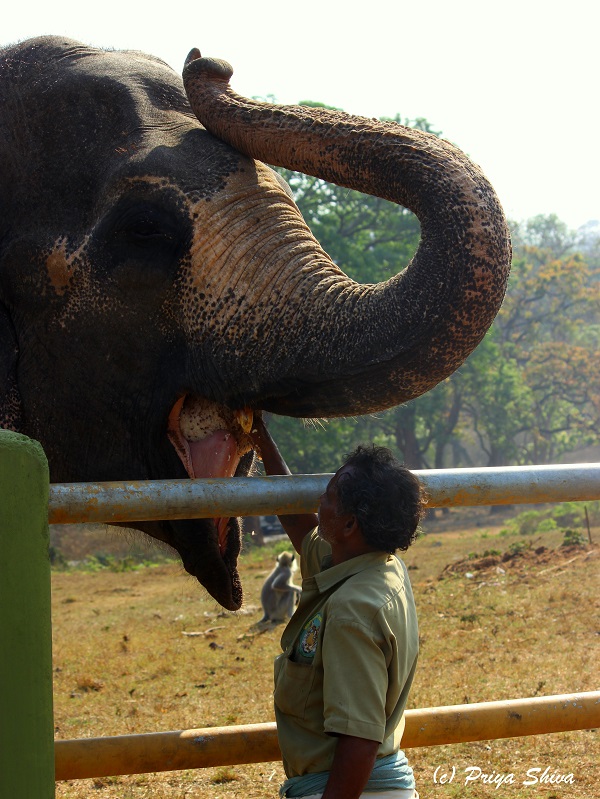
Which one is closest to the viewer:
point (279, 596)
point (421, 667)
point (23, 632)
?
point (23, 632)

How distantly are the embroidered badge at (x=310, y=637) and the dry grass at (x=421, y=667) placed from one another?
4.22 feet

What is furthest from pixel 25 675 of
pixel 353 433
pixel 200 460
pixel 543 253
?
pixel 543 253

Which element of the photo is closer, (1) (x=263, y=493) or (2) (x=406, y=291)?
(1) (x=263, y=493)

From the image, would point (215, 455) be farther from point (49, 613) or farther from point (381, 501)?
point (49, 613)

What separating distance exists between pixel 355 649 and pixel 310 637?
0.17m

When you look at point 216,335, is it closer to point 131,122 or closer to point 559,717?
point 131,122

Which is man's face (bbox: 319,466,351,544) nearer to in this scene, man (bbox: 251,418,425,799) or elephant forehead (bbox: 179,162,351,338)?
man (bbox: 251,418,425,799)

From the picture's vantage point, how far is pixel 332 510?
2.07m

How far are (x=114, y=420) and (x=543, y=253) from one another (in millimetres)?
46896

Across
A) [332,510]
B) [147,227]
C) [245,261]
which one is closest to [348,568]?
[332,510]

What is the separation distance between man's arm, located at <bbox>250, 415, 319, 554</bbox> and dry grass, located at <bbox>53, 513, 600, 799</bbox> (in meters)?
0.67

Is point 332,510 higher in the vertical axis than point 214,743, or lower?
higher

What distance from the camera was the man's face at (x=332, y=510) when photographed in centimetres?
206

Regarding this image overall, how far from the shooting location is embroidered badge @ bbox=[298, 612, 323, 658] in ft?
6.65
